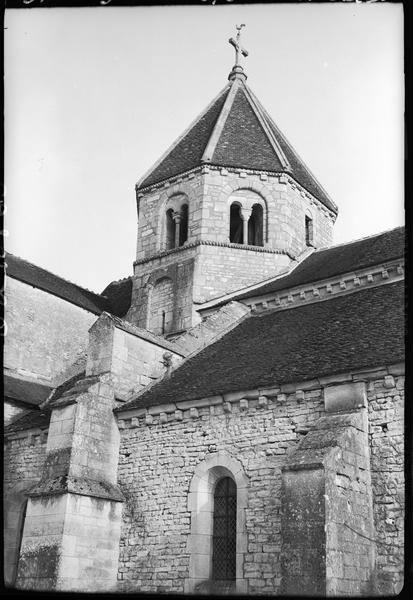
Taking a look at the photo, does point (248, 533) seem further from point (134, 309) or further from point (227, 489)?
point (134, 309)

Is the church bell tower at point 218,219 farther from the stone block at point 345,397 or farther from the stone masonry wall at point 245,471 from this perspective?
the stone block at point 345,397

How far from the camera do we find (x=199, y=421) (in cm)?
1348

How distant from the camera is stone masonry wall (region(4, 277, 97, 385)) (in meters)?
19.5

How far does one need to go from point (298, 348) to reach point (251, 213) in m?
Answer: 7.66

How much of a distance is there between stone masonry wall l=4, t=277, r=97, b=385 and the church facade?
0.05 m

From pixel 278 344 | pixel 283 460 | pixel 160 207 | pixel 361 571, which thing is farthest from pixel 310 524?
pixel 160 207

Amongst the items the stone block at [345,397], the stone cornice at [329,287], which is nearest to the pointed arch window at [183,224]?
the stone cornice at [329,287]

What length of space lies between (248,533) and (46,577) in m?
3.69

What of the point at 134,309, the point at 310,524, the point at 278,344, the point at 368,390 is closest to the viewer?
the point at 310,524

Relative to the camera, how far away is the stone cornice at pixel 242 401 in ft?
37.9

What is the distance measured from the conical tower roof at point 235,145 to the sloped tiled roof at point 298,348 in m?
6.05

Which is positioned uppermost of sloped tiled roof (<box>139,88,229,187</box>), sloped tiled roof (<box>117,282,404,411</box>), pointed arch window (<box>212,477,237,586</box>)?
sloped tiled roof (<box>139,88,229,187</box>)

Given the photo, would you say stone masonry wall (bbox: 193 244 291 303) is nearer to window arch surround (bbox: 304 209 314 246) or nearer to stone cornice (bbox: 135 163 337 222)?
window arch surround (bbox: 304 209 314 246)

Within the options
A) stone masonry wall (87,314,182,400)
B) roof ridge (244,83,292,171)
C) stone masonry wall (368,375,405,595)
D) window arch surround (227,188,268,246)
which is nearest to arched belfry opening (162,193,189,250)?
window arch surround (227,188,268,246)
